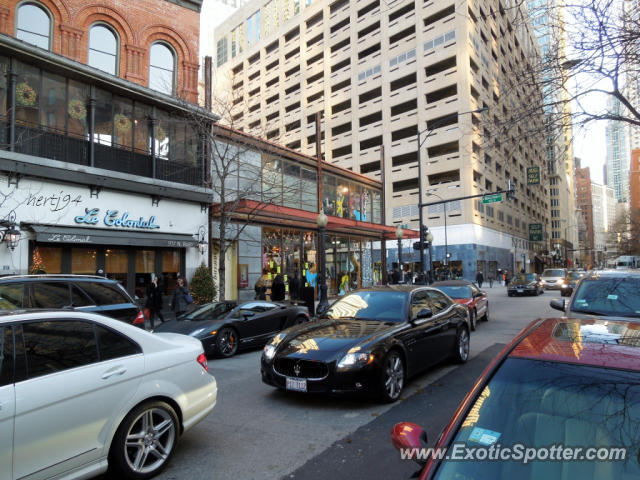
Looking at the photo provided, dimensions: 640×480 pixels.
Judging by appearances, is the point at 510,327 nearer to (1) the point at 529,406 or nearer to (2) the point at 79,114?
(1) the point at 529,406

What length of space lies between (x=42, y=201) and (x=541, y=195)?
8793cm

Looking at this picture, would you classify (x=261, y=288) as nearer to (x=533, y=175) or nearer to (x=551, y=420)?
(x=551, y=420)

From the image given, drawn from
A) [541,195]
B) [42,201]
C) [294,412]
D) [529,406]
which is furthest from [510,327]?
[541,195]

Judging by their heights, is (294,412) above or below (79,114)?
below

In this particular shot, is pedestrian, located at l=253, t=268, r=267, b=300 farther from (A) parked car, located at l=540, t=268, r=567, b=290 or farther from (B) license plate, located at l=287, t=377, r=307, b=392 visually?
(A) parked car, located at l=540, t=268, r=567, b=290

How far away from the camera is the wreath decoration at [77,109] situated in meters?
14.1

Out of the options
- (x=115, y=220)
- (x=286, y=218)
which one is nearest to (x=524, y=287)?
(x=286, y=218)

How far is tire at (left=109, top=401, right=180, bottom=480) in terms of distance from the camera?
10.7ft

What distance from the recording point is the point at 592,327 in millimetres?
2801

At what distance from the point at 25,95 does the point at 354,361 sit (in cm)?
1409

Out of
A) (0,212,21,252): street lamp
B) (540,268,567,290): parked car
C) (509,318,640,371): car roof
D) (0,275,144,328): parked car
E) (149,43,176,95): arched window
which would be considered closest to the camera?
(509,318,640,371): car roof

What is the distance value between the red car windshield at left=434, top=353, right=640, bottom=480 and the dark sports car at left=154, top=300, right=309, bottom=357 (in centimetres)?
687

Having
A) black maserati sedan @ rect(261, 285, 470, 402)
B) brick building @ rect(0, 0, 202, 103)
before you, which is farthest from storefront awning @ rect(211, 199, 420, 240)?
black maserati sedan @ rect(261, 285, 470, 402)

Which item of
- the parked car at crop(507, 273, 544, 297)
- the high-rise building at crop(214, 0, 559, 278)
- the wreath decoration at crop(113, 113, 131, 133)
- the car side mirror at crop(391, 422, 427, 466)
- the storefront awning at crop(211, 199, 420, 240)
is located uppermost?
the high-rise building at crop(214, 0, 559, 278)
